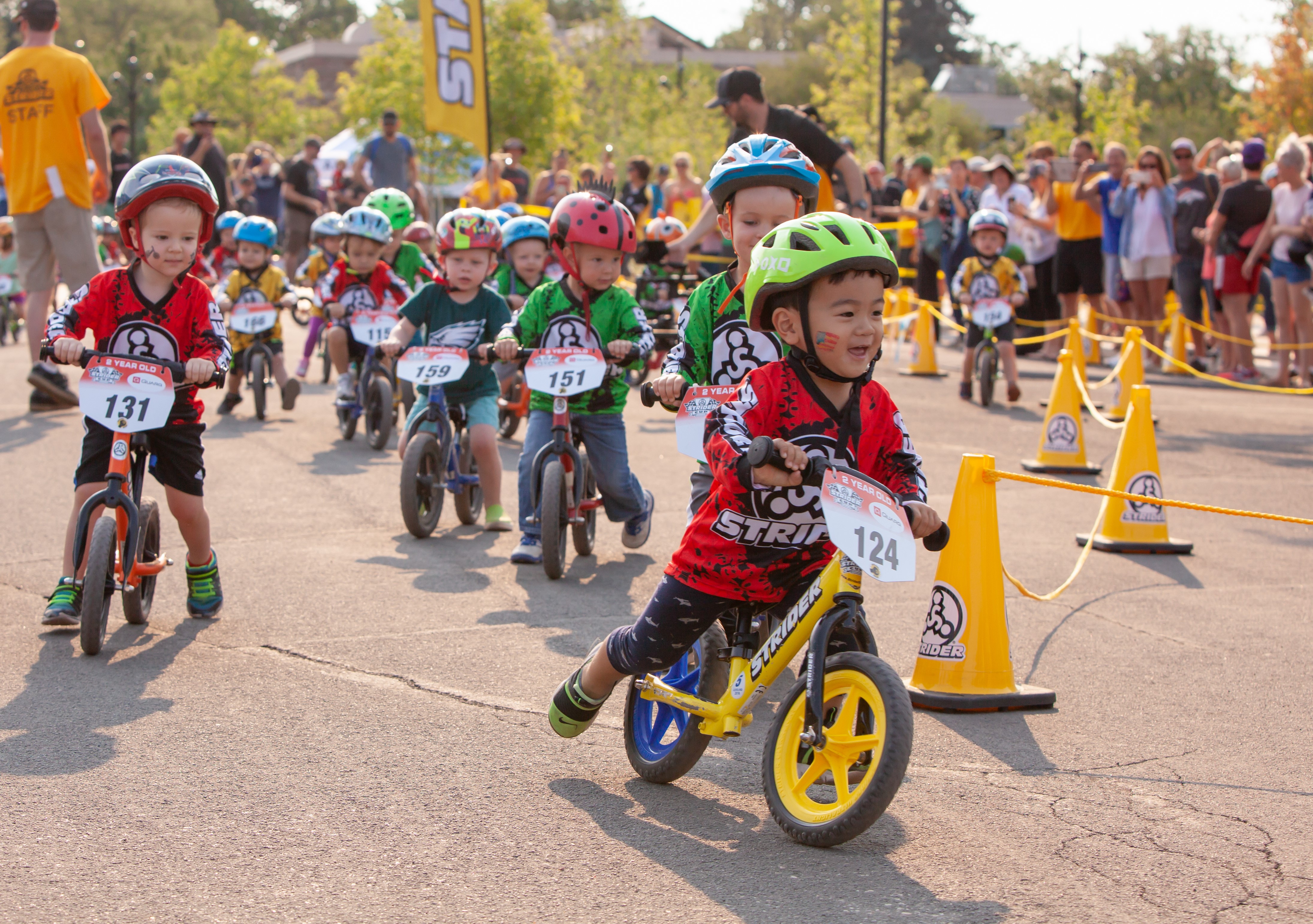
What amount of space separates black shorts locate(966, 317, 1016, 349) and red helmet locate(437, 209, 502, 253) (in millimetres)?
6678

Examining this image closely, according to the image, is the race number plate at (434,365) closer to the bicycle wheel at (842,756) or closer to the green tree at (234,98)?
the bicycle wheel at (842,756)

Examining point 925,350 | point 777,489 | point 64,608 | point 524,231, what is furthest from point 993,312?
point 777,489

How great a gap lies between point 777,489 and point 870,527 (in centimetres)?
45

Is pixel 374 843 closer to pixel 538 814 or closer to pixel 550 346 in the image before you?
pixel 538 814

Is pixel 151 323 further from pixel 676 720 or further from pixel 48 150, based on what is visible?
pixel 48 150

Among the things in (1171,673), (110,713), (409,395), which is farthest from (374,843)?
(409,395)

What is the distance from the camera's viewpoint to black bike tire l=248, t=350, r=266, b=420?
1207 centimetres

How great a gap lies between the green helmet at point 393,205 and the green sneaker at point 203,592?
5.72m

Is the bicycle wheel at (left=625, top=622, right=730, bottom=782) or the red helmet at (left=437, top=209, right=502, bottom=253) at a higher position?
the red helmet at (left=437, top=209, right=502, bottom=253)

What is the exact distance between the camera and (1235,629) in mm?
6434

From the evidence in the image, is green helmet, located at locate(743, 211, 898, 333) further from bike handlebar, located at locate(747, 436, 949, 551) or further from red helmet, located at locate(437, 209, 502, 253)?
red helmet, located at locate(437, 209, 502, 253)

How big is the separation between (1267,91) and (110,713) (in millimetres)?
39053

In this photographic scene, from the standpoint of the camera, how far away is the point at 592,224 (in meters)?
7.07

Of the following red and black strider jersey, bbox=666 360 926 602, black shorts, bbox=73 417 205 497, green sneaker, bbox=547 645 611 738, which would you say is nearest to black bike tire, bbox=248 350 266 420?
black shorts, bbox=73 417 205 497
